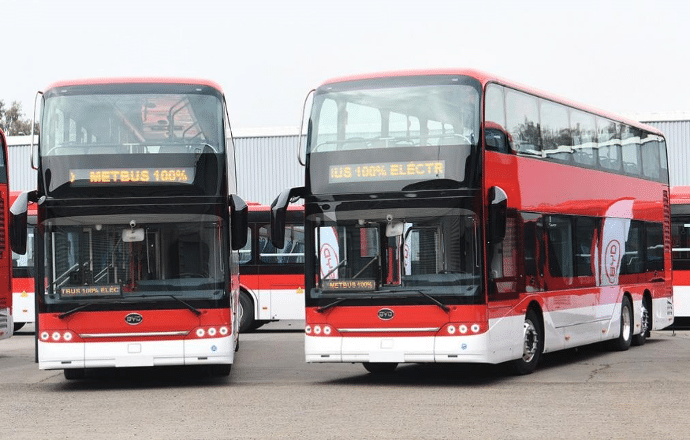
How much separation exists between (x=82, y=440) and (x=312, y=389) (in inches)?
194

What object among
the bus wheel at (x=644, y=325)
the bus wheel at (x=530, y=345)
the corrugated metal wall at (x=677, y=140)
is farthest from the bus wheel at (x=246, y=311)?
the corrugated metal wall at (x=677, y=140)

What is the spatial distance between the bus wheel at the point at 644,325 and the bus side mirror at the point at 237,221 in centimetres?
937

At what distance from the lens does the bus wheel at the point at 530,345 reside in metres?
16.9

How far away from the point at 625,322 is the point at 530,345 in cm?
517

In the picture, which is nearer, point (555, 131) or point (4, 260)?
point (555, 131)

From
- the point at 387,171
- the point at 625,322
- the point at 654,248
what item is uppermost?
the point at 387,171

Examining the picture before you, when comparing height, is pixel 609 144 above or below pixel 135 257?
above

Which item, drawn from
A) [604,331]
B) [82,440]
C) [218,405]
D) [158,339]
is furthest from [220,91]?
[604,331]

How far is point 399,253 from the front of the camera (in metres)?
15.6

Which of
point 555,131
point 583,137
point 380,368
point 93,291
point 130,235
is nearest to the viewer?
point 93,291

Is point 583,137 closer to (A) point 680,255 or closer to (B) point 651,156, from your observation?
(B) point 651,156

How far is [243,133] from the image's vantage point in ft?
145

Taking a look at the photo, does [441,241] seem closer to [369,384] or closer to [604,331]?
[369,384]

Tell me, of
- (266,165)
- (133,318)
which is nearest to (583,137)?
(133,318)
